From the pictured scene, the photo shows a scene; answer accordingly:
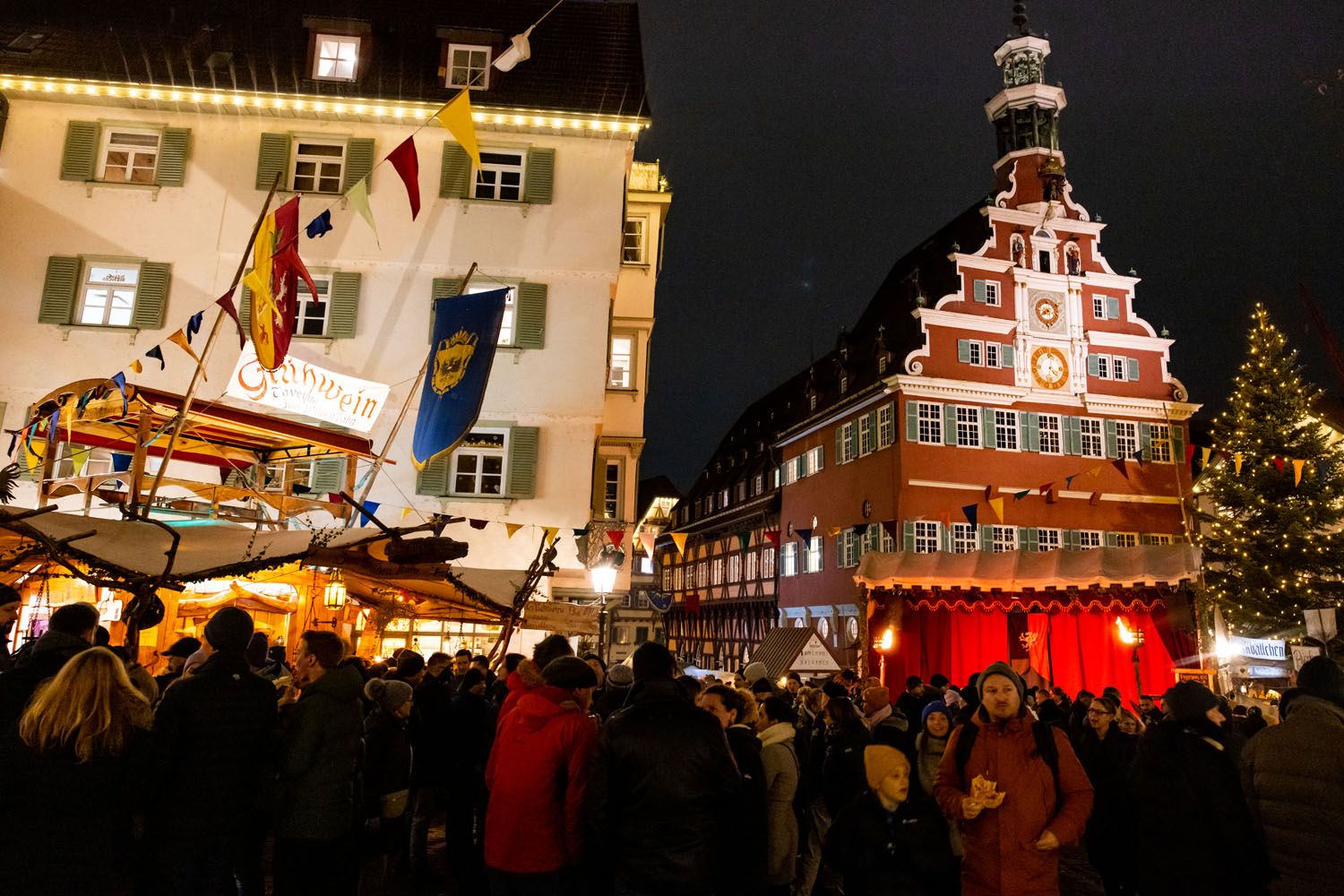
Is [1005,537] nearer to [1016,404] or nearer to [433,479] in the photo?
[1016,404]

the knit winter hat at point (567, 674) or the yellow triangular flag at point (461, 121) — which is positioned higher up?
the yellow triangular flag at point (461, 121)

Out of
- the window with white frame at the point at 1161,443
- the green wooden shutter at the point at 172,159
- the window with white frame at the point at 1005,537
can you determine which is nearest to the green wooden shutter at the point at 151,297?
the green wooden shutter at the point at 172,159

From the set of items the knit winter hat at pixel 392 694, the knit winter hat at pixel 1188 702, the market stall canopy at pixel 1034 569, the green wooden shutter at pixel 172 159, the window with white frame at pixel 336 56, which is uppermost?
the window with white frame at pixel 336 56

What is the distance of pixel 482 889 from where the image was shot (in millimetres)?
7078

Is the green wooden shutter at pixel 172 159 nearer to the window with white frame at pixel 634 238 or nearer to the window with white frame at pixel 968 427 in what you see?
the window with white frame at pixel 634 238

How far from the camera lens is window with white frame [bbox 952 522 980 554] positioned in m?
30.7

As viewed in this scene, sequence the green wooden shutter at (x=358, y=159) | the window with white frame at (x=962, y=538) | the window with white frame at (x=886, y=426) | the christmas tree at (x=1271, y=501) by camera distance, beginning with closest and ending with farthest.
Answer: the green wooden shutter at (x=358, y=159)
the christmas tree at (x=1271, y=501)
the window with white frame at (x=962, y=538)
the window with white frame at (x=886, y=426)

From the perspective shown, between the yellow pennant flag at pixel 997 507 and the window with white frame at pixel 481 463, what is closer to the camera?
the window with white frame at pixel 481 463

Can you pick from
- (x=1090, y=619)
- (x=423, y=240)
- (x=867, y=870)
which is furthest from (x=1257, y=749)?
(x=1090, y=619)

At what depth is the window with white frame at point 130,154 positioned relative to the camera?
1872 cm

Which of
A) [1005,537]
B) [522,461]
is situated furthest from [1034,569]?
[522,461]

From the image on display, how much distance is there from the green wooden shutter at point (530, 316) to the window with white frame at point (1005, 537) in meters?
18.7

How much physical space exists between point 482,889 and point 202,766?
139 inches

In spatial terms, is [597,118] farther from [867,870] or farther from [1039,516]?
[1039,516]
